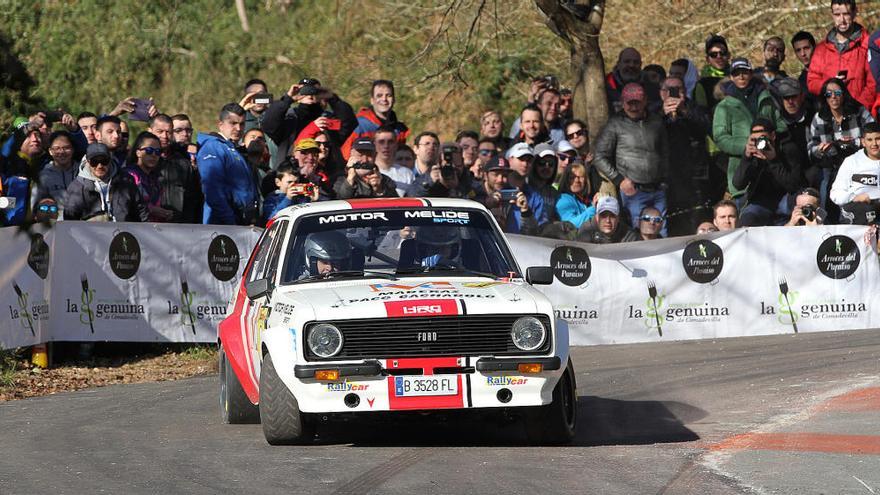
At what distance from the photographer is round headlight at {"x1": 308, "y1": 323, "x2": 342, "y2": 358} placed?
30.2 feet

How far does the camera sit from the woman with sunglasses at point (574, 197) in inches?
689

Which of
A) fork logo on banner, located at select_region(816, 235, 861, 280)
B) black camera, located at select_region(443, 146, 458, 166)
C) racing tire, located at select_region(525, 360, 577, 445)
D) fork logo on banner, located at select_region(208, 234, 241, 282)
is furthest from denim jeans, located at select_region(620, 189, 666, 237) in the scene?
racing tire, located at select_region(525, 360, 577, 445)

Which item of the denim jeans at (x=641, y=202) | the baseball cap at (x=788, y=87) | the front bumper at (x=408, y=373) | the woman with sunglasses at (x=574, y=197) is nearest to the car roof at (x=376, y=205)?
the front bumper at (x=408, y=373)

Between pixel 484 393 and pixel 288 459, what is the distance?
1.25 meters

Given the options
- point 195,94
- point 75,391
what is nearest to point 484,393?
point 75,391

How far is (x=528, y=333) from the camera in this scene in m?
9.37

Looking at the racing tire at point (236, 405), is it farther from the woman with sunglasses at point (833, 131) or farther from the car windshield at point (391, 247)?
the woman with sunglasses at point (833, 131)

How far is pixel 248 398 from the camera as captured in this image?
10.8 metres

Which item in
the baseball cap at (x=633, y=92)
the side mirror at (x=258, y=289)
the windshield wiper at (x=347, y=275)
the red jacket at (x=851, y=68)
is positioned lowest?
the side mirror at (x=258, y=289)

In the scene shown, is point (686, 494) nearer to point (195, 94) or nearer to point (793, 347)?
point (793, 347)

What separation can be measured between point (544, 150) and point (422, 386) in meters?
8.71

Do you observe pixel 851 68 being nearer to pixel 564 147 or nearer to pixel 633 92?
pixel 633 92

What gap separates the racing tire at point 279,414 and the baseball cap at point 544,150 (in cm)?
842

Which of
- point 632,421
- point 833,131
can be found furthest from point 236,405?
point 833,131
